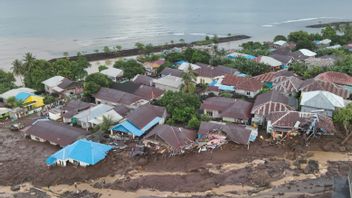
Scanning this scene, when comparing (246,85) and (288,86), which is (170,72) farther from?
(288,86)

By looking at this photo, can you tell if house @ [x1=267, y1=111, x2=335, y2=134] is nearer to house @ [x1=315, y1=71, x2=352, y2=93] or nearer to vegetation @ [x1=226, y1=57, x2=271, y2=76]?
house @ [x1=315, y1=71, x2=352, y2=93]

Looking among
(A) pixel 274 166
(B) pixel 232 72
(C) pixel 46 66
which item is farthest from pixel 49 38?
(A) pixel 274 166

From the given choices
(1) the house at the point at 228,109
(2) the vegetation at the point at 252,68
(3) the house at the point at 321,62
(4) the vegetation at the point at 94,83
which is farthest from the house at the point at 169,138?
(3) the house at the point at 321,62

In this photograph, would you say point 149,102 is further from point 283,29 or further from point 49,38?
point 283,29

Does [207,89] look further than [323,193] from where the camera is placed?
Yes

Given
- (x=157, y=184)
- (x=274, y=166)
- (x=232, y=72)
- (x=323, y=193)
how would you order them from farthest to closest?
(x=232, y=72) → (x=274, y=166) → (x=157, y=184) → (x=323, y=193)

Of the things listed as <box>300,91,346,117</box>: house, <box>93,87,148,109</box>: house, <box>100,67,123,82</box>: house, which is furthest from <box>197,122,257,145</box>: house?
<box>100,67,123,82</box>: house
